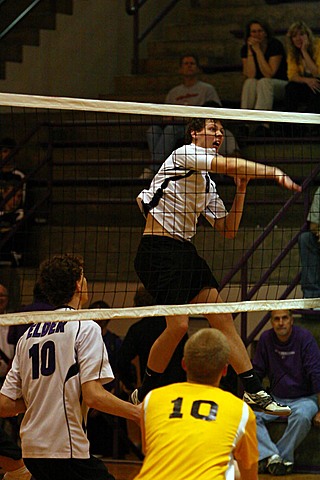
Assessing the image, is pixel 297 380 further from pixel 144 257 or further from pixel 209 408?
pixel 209 408

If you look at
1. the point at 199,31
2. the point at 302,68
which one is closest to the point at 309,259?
the point at 302,68

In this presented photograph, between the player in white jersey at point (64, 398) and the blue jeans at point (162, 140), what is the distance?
520 cm

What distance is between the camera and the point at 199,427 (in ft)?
14.4

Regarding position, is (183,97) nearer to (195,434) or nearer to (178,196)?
(178,196)

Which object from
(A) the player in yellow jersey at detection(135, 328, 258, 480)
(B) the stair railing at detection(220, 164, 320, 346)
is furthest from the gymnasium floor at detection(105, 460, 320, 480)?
(A) the player in yellow jersey at detection(135, 328, 258, 480)

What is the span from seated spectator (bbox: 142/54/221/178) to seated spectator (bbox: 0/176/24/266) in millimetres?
1236

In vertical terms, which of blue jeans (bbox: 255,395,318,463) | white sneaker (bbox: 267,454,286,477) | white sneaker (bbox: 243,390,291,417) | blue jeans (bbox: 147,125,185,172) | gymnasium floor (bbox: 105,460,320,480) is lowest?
gymnasium floor (bbox: 105,460,320,480)

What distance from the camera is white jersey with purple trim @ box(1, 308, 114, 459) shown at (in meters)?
5.05

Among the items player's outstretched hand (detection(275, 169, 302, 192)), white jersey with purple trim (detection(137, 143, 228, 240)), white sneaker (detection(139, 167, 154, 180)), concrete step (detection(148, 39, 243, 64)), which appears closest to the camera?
player's outstretched hand (detection(275, 169, 302, 192))

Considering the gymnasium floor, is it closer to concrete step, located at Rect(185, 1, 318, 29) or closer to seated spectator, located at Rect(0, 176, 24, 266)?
seated spectator, located at Rect(0, 176, 24, 266)

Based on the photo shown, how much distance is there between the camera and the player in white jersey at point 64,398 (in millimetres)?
5043

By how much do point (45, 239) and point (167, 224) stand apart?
4.46 m

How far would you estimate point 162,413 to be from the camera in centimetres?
446

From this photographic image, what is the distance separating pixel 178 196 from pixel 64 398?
1.60 m
